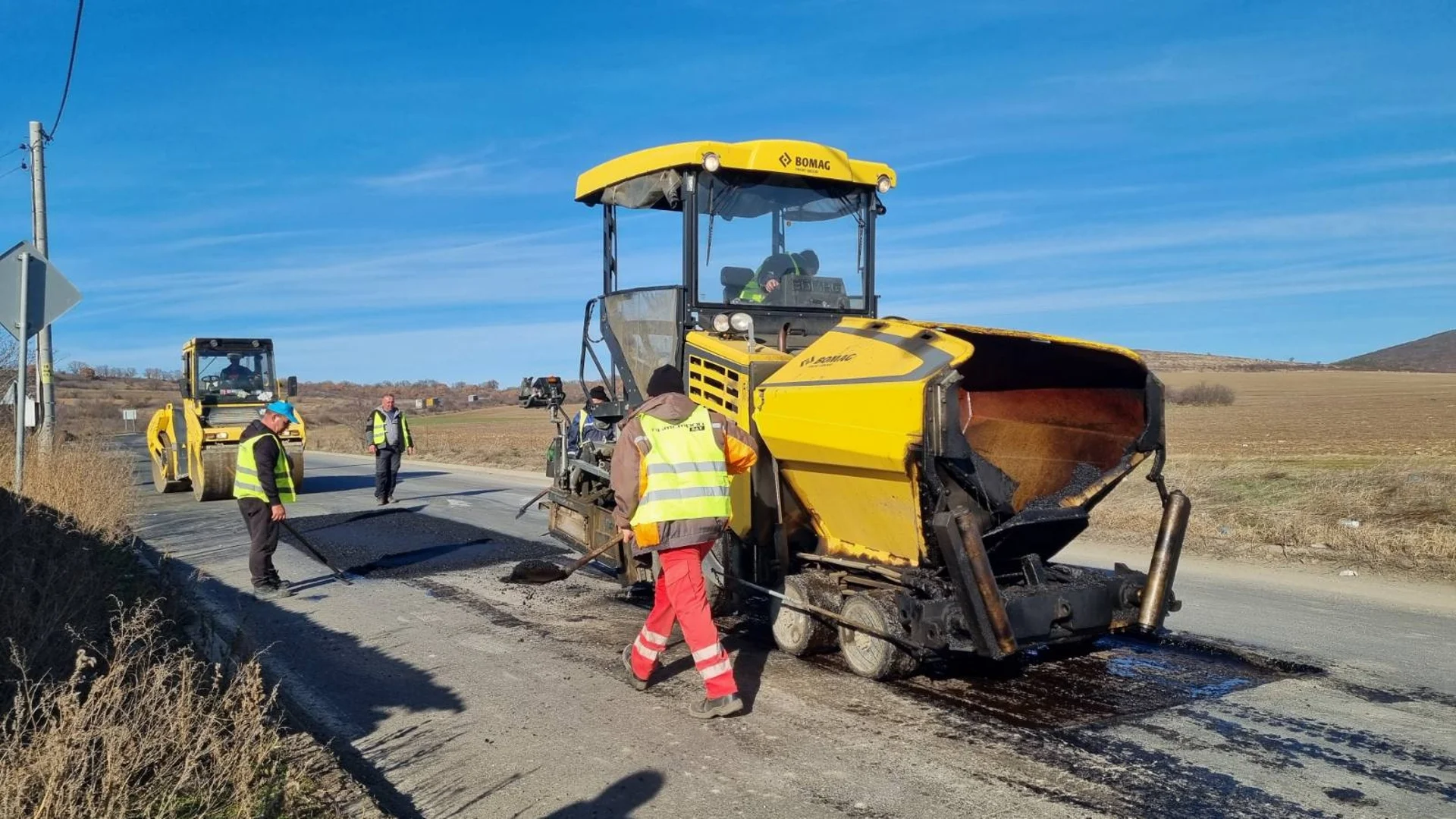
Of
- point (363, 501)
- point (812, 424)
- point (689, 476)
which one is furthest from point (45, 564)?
point (363, 501)

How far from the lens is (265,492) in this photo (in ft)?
27.2

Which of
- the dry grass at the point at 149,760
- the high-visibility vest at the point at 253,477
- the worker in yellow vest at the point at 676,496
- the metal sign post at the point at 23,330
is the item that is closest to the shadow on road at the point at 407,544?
the high-visibility vest at the point at 253,477

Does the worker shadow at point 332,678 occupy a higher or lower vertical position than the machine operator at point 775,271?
lower

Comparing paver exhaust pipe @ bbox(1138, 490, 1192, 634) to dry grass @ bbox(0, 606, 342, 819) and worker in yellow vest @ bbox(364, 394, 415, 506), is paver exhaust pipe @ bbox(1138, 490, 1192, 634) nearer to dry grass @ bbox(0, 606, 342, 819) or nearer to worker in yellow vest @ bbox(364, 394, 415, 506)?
dry grass @ bbox(0, 606, 342, 819)

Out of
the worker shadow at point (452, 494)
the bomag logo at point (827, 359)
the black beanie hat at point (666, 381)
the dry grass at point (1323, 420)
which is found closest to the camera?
the bomag logo at point (827, 359)

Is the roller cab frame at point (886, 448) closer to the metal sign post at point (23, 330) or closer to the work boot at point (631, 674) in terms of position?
the work boot at point (631, 674)

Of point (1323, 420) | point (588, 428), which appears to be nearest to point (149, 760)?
point (588, 428)

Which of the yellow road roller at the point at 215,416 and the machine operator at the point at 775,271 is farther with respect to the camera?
the yellow road roller at the point at 215,416

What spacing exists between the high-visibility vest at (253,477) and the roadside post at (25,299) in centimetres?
166

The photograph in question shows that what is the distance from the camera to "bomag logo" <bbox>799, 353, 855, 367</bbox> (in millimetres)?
5113

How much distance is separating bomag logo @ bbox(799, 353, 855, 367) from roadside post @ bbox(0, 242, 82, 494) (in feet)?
21.1

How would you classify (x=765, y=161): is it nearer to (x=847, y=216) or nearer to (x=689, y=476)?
(x=847, y=216)

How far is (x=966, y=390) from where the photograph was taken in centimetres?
498

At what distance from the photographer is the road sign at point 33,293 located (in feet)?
26.8
